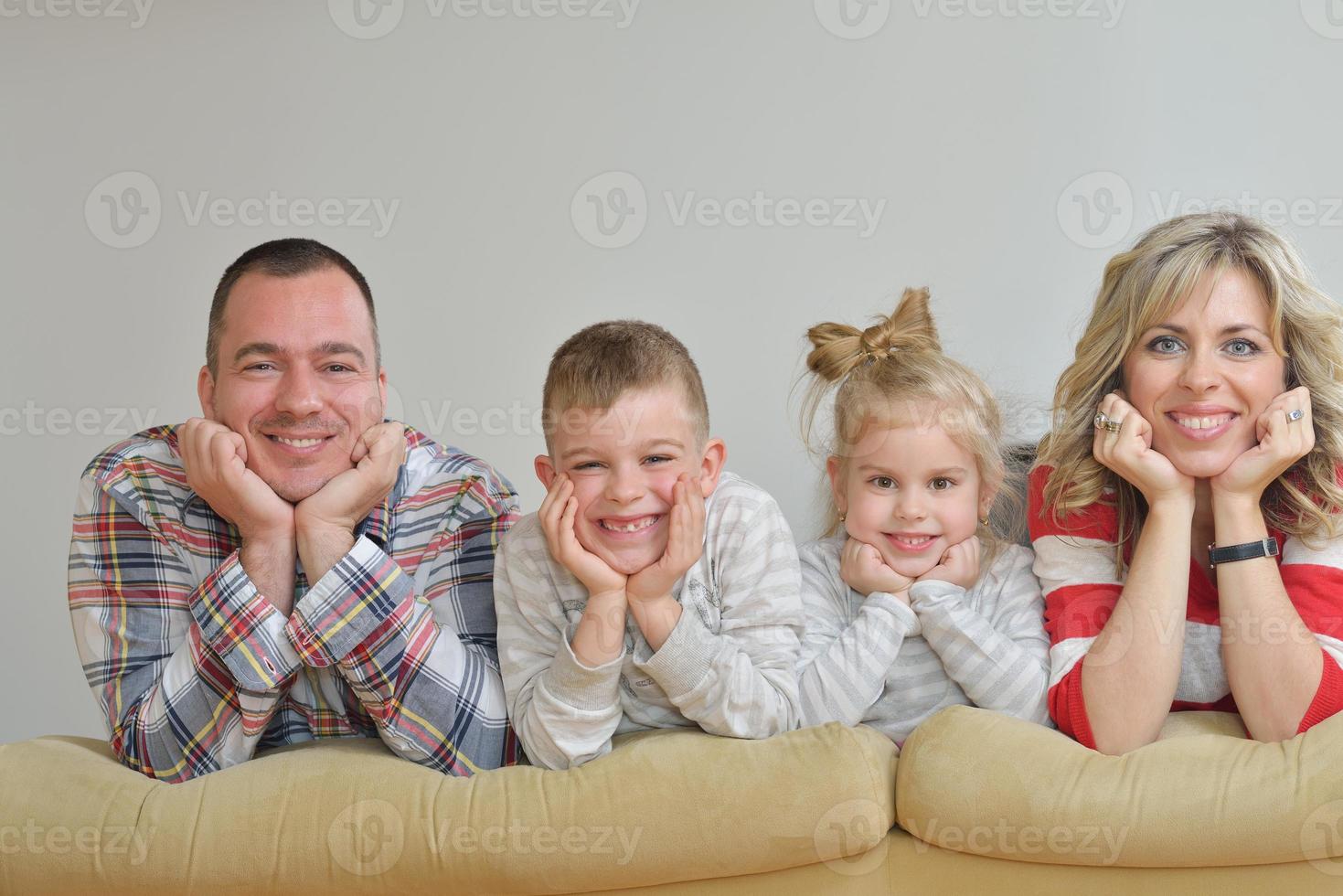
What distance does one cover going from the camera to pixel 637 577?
1747mm

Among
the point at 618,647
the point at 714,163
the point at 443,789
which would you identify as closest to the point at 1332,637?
the point at 618,647

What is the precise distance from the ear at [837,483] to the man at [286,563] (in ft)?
1.75

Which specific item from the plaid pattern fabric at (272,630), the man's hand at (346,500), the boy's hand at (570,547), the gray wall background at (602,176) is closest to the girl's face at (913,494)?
the boy's hand at (570,547)

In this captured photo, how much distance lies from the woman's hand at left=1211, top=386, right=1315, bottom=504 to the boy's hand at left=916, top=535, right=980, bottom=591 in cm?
36

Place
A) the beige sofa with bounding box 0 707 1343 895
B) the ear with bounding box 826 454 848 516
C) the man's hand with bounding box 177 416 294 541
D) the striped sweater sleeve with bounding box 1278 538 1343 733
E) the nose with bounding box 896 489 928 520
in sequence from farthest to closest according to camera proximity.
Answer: the ear with bounding box 826 454 848 516 → the nose with bounding box 896 489 928 520 → the man's hand with bounding box 177 416 294 541 → the striped sweater sleeve with bounding box 1278 538 1343 733 → the beige sofa with bounding box 0 707 1343 895

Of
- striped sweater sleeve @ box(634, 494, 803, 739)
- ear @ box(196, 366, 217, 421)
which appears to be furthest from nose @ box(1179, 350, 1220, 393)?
ear @ box(196, 366, 217, 421)

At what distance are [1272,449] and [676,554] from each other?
0.86 m

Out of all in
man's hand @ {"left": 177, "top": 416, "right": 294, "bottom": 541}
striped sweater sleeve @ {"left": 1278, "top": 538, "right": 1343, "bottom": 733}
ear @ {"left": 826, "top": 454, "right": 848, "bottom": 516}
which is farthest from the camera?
ear @ {"left": 826, "top": 454, "right": 848, "bottom": 516}

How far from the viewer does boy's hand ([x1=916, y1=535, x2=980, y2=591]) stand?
191 cm

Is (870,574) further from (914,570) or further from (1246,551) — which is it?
(1246,551)

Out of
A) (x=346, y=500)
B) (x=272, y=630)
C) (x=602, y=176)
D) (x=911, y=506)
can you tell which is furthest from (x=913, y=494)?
(x=602, y=176)

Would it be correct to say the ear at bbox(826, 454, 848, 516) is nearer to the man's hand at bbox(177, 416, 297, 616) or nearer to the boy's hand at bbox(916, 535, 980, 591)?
the boy's hand at bbox(916, 535, 980, 591)

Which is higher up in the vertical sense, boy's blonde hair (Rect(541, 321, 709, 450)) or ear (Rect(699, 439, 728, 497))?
boy's blonde hair (Rect(541, 321, 709, 450))

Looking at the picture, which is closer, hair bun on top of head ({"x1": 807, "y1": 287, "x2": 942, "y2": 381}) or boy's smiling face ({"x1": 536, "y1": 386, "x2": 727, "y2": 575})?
boy's smiling face ({"x1": 536, "y1": 386, "x2": 727, "y2": 575})
